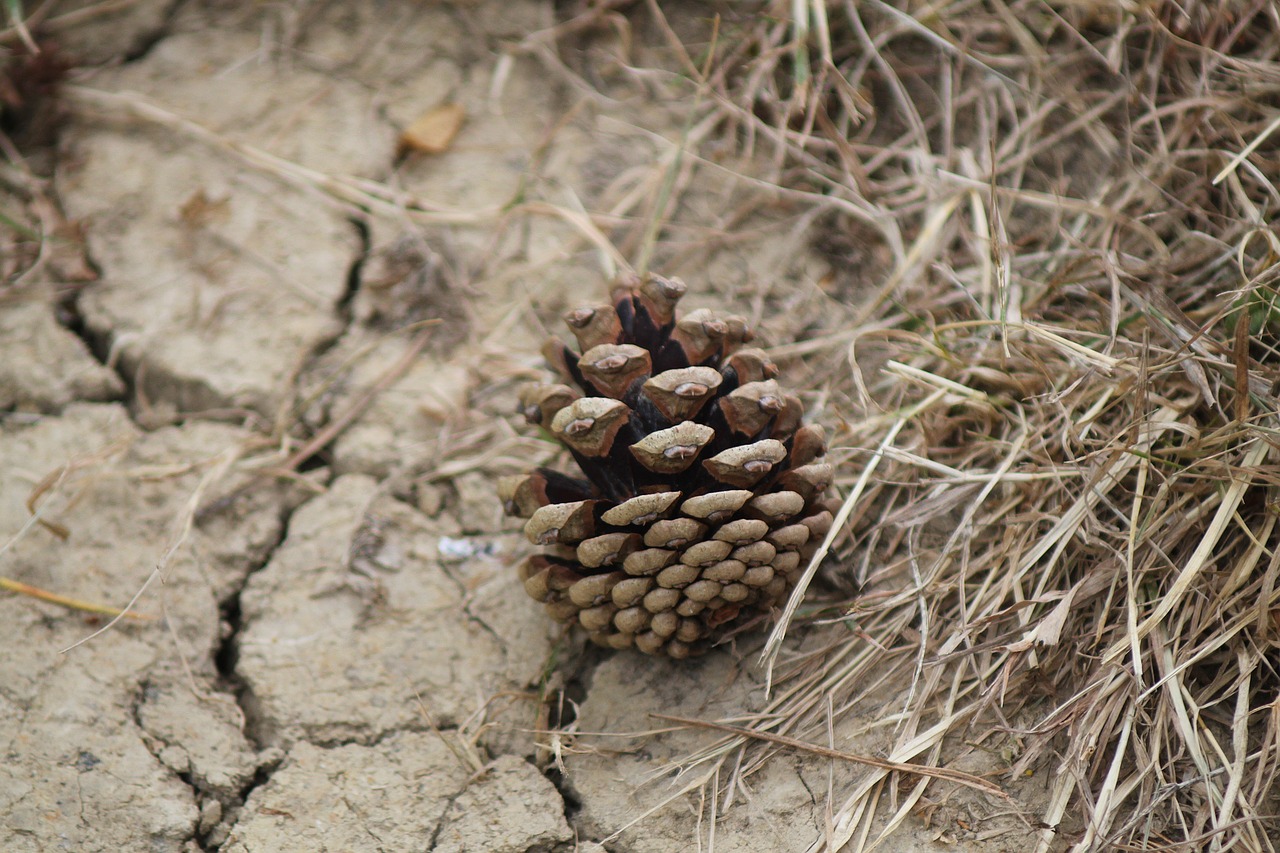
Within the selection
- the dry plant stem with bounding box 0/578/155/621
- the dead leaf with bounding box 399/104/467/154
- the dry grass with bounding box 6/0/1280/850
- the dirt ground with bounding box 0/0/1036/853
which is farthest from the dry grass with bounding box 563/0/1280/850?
the dry plant stem with bounding box 0/578/155/621

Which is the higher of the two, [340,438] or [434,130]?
[434,130]

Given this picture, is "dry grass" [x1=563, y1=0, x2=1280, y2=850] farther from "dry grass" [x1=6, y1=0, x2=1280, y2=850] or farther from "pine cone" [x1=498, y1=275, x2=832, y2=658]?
"pine cone" [x1=498, y1=275, x2=832, y2=658]

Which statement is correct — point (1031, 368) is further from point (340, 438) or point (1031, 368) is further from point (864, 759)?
point (340, 438)

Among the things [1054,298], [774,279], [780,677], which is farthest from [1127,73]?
[780,677]

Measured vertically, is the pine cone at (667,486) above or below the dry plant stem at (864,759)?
above

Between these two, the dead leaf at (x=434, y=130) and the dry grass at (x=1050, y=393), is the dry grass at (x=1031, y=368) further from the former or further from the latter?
the dead leaf at (x=434, y=130)

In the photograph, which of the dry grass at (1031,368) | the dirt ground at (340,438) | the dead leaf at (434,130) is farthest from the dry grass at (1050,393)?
the dead leaf at (434,130)

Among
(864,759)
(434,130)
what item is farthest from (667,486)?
(434,130)
